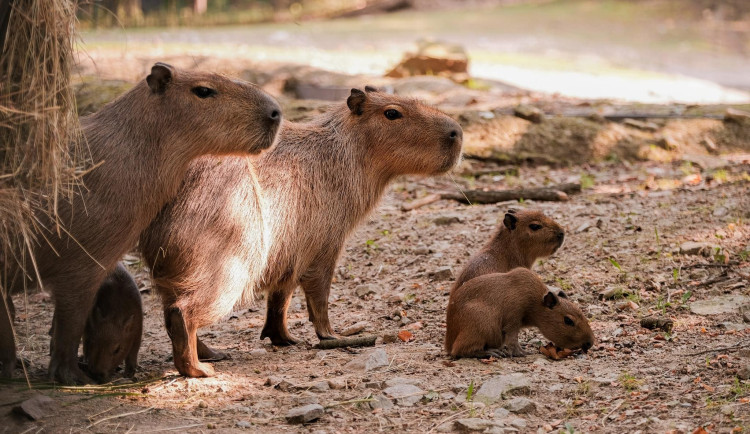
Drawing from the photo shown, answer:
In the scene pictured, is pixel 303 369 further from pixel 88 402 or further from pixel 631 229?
pixel 631 229

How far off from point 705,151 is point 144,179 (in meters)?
6.01

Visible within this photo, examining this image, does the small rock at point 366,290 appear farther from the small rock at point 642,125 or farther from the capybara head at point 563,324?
the small rock at point 642,125

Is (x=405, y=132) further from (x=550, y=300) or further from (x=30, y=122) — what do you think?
(x=30, y=122)

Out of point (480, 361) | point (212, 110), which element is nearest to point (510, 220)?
point (480, 361)

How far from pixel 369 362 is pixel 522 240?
1.40m

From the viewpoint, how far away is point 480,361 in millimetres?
4641

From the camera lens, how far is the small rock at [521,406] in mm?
3912

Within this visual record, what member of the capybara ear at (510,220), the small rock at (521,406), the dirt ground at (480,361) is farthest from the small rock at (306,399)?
the capybara ear at (510,220)

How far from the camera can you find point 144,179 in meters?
4.21

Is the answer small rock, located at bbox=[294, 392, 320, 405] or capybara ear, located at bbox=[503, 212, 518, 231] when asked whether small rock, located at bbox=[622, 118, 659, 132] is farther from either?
small rock, located at bbox=[294, 392, 320, 405]

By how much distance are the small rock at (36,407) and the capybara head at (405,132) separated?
7.61 feet

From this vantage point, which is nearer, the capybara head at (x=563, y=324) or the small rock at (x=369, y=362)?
the small rock at (x=369, y=362)

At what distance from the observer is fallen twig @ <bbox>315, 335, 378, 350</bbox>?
16.6ft

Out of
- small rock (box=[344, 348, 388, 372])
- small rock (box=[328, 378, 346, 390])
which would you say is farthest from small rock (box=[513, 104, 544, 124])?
small rock (box=[328, 378, 346, 390])
